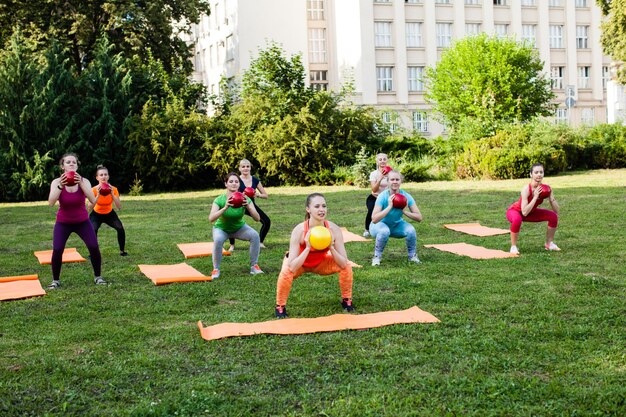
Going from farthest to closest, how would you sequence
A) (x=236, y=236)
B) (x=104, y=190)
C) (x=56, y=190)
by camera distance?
(x=104, y=190), (x=236, y=236), (x=56, y=190)

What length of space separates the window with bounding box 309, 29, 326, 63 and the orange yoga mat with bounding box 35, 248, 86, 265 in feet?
155

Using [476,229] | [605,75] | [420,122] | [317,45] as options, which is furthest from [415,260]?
[605,75]

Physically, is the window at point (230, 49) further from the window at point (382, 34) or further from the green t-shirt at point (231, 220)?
the green t-shirt at point (231, 220)

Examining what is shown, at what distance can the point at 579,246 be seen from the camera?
10.6m

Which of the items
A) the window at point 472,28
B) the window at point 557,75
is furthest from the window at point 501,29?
the window at point 557,75

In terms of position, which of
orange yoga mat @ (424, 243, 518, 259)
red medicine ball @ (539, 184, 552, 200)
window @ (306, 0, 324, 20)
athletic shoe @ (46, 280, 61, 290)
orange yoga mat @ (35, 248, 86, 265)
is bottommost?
athletic shoe @ (46, 280, 61, 290)

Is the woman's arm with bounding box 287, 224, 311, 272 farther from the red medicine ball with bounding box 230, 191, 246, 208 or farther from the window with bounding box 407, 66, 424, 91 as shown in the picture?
the window with bounding box 407, 66, 424, 91

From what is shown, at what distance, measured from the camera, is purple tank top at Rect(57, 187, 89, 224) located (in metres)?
8.91

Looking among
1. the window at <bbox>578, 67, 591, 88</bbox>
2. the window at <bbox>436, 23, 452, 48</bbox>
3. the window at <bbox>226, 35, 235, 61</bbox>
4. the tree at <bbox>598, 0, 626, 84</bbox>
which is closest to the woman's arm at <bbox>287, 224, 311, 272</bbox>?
the tree at <bbox>598, 0, 626, 84</bbox>

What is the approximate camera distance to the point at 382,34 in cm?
5556

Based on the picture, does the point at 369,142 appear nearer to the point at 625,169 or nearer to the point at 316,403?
the point at 625,169

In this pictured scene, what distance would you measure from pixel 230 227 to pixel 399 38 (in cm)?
4871

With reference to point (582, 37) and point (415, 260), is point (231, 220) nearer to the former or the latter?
point (415, 260)

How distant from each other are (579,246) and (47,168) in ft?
70.0
